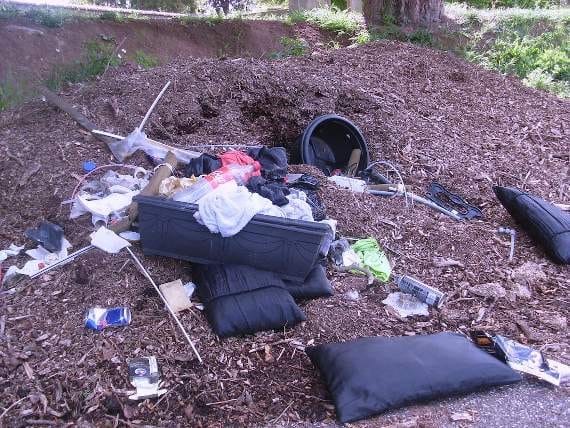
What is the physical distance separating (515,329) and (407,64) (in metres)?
4.41

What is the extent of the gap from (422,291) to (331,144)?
7.30 ft

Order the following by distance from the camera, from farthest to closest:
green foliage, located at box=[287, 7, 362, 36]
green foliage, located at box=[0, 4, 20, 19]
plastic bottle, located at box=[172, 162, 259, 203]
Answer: green foliage, located at box=[287, 7, 362, 36] → green foliage, located at box=[0, 4, 20, 19] → plastic bottle, located at box=[172, 162, 259, 203]

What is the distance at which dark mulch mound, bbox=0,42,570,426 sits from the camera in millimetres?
2627

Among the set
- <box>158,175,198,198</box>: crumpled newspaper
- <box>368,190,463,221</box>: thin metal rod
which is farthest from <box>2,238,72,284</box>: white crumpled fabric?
<box>368,190,463,221</box>: thin metal rod

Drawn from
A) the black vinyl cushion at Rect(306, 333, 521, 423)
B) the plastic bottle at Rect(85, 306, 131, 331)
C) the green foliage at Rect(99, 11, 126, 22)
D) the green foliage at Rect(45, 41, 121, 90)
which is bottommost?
the black vinyl cushion at Rect(306, 333, 521, 423)

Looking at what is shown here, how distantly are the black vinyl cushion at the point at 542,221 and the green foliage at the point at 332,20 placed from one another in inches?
204

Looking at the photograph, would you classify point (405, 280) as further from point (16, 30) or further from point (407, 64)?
point (16, 30)

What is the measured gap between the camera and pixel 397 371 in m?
2.47

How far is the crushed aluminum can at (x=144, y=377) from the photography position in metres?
2.56

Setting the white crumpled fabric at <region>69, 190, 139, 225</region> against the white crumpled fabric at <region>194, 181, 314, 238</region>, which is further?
the white crumpled fabric at <region>69, 190, 139, 225</region>

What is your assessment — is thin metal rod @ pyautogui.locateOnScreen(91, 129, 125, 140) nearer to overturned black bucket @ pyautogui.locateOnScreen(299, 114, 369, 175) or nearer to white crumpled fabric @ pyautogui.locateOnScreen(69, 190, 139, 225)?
white crumpled fabric @ pyautogui.locateOnScreen(69, 190, 139, 225)

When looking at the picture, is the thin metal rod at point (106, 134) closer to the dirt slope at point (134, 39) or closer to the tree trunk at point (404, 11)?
the dirt slope at point (134, 39)

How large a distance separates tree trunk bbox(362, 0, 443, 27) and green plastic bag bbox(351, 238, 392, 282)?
5.82 metres

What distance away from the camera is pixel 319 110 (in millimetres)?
5375
